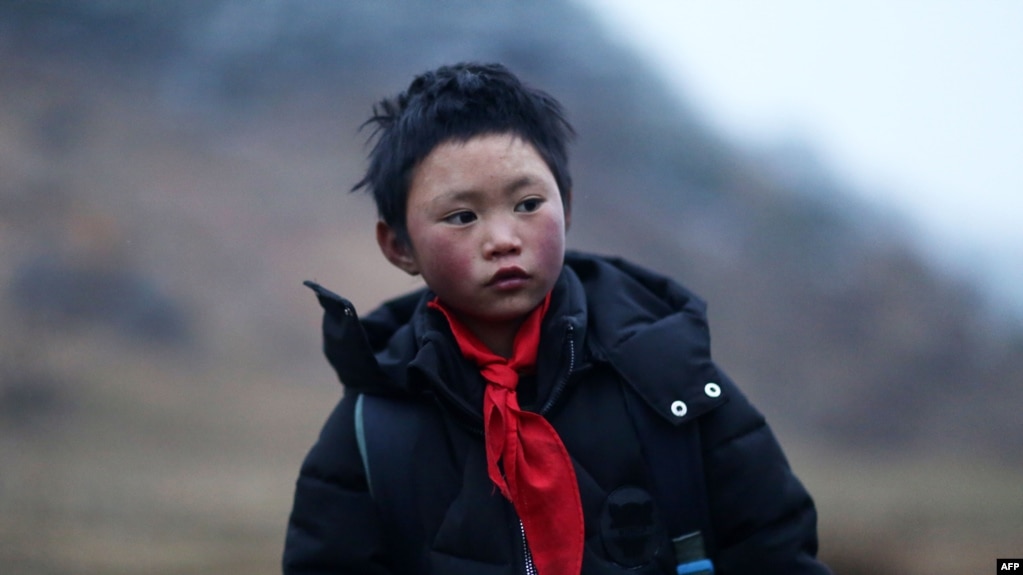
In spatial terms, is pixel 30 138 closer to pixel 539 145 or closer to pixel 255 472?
pixel 255 472

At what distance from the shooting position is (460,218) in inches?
52.2

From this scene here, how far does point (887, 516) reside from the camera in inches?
77.9

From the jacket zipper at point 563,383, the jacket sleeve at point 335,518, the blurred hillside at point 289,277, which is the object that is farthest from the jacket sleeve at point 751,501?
the blurred hillside at point 289,277

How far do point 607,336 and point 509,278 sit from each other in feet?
0.53

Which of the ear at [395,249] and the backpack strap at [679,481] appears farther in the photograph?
the ear at [395,249]

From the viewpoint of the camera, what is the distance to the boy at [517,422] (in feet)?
4.22

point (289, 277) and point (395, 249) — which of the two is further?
point (289, 277)

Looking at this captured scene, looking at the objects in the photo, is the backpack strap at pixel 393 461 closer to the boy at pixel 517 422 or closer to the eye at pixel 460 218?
the boy at pixel 517 422

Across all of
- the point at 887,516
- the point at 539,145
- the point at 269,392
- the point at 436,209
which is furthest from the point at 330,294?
the point at 887,516

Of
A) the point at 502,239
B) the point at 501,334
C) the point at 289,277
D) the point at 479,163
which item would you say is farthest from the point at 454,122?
the point at 289,277

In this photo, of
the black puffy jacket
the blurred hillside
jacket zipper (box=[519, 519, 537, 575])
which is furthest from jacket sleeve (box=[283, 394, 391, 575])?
the blurred hillside

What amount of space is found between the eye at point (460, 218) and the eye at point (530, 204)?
0.07 meters

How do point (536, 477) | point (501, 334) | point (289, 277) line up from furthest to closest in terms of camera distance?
point (289, 277) → point (501, 334) → point (536, 477)

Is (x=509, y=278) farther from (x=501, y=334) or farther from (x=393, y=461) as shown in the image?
(x=393, y=461)
